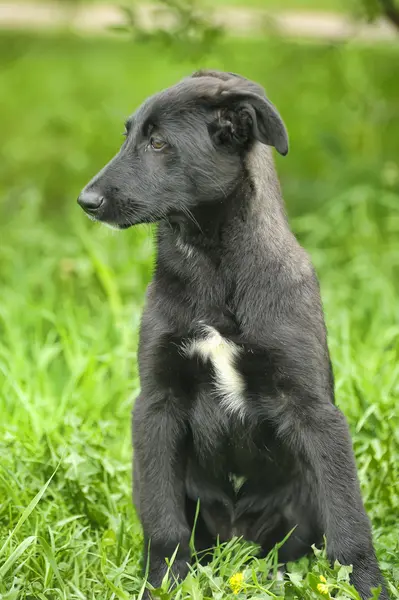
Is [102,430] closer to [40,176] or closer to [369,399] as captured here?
[369,399]

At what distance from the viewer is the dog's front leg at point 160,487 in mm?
3037

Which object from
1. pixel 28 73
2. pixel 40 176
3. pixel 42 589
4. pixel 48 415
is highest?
pixel 28 73

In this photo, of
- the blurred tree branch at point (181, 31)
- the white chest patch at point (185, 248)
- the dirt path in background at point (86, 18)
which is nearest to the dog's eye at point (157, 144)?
the white chest patch at point (185, 248)

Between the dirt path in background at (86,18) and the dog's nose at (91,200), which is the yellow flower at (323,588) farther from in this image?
the dirt path in background at (86,18)

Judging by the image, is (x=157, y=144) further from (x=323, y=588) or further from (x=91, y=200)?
(x=323, y=588)

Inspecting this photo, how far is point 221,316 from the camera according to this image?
2977 mm

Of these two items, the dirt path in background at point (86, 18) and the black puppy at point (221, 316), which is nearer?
the black puppy at point (221, 316)

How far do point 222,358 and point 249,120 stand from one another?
27.2 inches

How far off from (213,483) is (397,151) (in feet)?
12.7

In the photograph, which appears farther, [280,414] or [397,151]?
[397,151]

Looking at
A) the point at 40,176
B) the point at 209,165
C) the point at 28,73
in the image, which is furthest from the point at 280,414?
the point at 28,73

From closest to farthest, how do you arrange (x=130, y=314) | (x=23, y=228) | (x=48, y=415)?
(x=48, y=415) → (x=130, y=314) → (x=23, y=228)

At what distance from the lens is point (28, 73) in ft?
33.3

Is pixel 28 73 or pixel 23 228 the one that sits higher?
pixel 28 73
